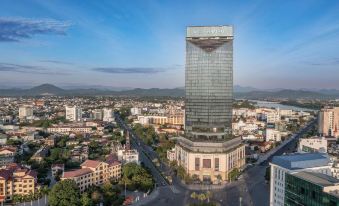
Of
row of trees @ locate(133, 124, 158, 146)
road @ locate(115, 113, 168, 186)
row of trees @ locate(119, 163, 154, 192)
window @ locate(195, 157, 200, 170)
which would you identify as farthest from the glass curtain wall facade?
row of trees @ locate(133, 124, 158, 146)

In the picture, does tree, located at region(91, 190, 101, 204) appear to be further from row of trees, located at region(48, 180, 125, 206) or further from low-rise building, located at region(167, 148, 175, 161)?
low-rise building, located at region(167, 148, 175, 161)

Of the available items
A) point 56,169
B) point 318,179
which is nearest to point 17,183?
point 56,169

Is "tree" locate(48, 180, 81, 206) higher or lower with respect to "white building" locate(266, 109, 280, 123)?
lower

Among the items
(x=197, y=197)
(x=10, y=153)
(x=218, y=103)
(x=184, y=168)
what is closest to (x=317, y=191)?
(x=197, y=197)

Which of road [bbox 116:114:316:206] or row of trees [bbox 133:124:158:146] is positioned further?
row of trees [bbox 133:124:158:146]

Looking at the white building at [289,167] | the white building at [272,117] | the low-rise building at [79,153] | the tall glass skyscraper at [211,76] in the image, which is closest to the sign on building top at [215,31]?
the tall glass skyscraper at [211,76]

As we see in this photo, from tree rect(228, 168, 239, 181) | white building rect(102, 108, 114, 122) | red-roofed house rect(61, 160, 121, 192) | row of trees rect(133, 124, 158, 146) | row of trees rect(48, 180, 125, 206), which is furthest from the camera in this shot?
white building rect(102, 108, 114, 122)

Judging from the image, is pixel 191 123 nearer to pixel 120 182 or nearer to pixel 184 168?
pixel 184 168

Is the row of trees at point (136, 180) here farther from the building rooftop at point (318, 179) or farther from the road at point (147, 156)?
the building rooftop at point (318, 179)
